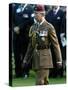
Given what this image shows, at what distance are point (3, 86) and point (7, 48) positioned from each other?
0.72 ft

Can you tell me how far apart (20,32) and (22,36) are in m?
0.03

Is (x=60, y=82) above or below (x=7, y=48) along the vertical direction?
below

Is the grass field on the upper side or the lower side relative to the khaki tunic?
lower

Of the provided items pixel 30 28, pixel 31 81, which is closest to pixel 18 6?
pixel 30 28

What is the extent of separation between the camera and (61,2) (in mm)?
1774

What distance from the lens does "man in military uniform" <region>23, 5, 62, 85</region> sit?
1721mm

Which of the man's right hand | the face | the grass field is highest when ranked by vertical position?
the face

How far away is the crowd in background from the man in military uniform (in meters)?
0.02

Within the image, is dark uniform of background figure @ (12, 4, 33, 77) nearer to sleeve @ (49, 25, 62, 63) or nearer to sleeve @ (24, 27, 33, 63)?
sleeve @ (24, 27, 33, 63)

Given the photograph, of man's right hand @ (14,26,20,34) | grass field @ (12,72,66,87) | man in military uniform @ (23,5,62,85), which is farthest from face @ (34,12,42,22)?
grass field @ (12,72,66,87)

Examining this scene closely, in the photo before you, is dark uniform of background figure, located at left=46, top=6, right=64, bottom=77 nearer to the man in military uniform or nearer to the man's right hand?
the man in military uniform

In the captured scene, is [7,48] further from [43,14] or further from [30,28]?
[43,14]

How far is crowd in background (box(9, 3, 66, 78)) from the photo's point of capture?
66.3 inches

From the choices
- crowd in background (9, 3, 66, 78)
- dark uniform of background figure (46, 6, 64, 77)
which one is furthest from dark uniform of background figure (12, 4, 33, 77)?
dark uniform of background figure (46, 6, 64, 77)
